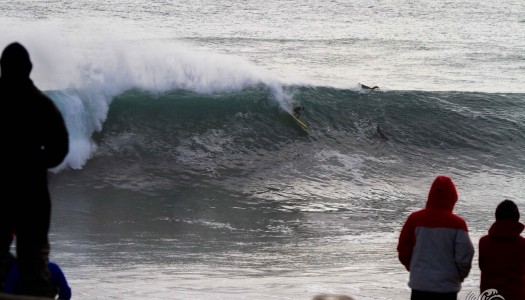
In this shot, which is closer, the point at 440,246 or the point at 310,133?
the point at 440,246

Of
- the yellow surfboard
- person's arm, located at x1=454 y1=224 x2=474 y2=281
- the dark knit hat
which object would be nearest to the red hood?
person's arm, located at x1=454 y1=224 x2=474 y2=281

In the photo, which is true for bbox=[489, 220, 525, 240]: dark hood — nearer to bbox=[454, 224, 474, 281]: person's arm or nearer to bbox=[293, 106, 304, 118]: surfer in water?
bbox=[454, 224, 474, 281]: person's arm

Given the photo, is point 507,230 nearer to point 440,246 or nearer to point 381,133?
point 440,246

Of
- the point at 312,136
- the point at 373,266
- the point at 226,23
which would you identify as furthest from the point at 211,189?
the point at 226,23

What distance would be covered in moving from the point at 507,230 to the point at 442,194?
1.82ft

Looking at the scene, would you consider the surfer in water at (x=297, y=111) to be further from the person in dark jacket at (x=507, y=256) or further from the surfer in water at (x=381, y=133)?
the person in dark jacket at (x=507, y=256)

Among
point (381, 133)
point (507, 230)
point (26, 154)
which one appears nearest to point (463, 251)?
point (507, 230)

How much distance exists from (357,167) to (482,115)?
5.24 meters

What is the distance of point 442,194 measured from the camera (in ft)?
16.0

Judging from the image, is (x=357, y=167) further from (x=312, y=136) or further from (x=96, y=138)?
(x=96, y=138)

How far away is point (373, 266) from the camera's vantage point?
9.48 metres

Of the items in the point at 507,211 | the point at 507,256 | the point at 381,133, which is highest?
the point at 507,211

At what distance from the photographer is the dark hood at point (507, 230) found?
5.15 meters

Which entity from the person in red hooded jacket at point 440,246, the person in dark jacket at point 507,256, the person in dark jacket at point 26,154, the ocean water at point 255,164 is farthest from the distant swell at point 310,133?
the person in dark jacket at point 26,154
